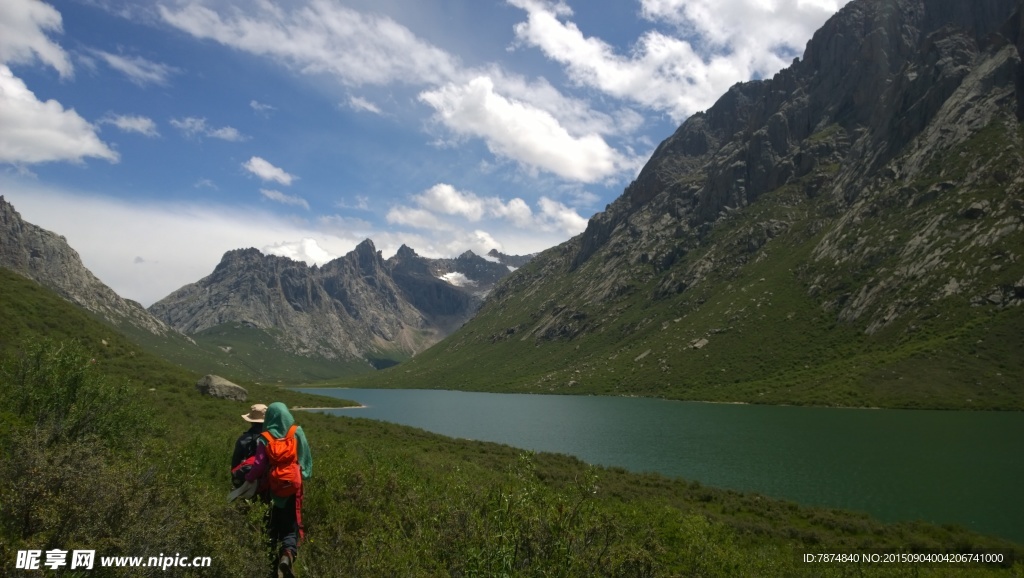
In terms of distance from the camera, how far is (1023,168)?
126 m

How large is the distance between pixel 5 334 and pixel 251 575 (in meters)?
62.5

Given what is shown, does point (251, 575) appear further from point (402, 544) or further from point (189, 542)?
point (402, 544)

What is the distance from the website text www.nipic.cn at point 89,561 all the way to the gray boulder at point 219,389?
64546 millimetres

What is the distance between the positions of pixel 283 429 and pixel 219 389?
214 ft

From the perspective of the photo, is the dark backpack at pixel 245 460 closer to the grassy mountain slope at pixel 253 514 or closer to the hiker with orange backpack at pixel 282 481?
the hiker with orange backpack at pixel 282 481

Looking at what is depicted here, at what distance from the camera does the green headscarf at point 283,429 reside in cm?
1070

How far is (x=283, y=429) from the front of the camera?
1078 cm

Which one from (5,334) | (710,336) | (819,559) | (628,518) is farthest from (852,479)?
(710,336)

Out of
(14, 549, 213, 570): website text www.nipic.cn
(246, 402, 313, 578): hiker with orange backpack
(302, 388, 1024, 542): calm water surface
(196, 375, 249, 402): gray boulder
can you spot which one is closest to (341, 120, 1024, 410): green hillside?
(302, 388, 1024, 542): calm water surface

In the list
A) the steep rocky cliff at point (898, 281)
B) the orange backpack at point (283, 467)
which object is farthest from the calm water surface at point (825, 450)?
the orange backpack at point (283, 467)

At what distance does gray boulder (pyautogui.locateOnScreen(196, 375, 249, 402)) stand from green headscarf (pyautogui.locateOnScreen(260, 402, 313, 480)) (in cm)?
6270

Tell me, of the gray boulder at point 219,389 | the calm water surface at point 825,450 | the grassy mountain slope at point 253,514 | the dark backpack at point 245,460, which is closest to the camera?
the grassy mountain slope at point 253,514

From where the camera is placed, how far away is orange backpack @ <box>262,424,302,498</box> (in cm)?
1006

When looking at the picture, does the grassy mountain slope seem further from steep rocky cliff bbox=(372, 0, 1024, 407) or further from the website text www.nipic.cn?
steep rocky cliff bbox=(372, 0, 1024, 407)
